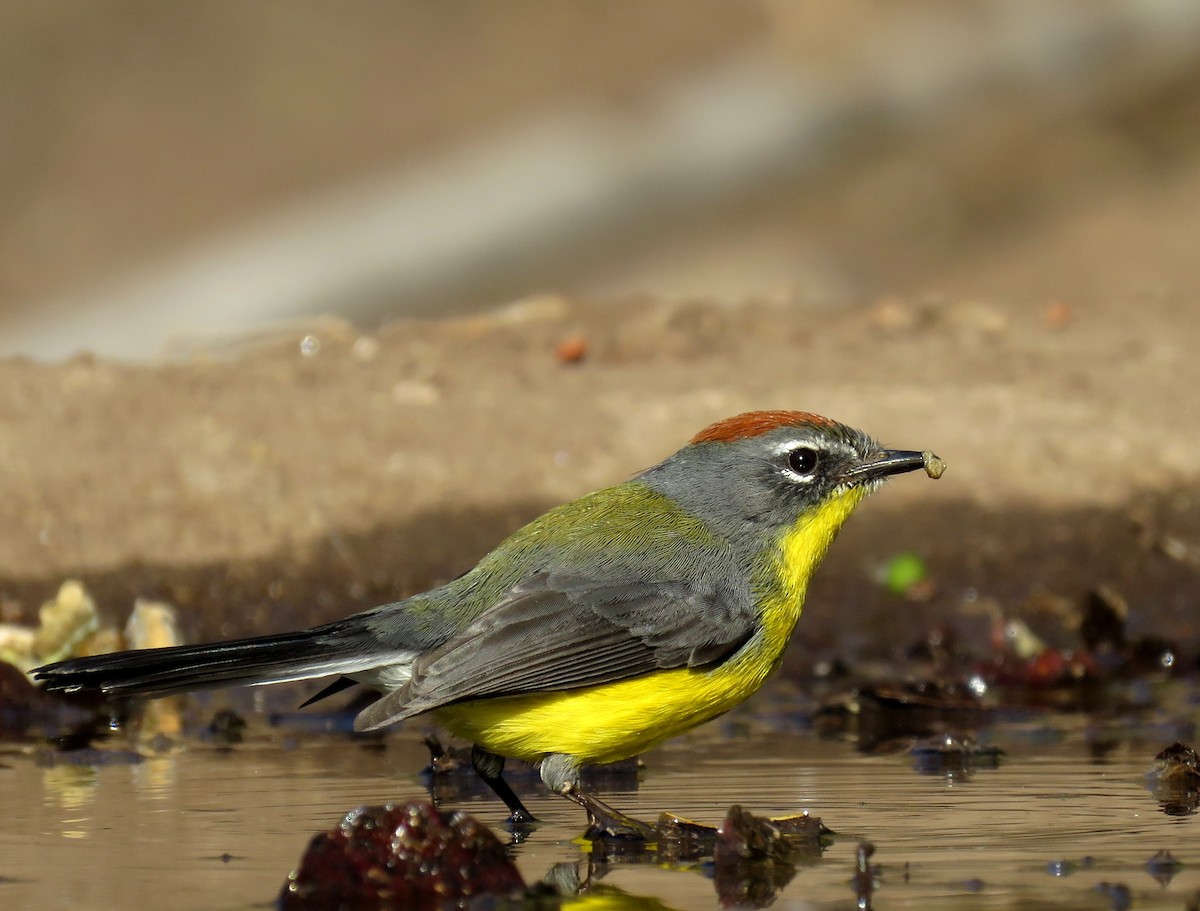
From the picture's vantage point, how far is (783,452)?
18.7 ft

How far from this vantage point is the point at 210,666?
192 inches

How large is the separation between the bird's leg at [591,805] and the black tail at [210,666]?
0.57m

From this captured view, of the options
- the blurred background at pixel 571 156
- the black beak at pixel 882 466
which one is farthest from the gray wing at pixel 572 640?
the blurred background at pixel 571 156

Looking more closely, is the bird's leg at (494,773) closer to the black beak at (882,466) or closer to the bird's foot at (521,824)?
the bird's foot at (521,824)

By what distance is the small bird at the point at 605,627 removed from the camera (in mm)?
4887

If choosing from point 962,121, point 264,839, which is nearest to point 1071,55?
point 962,121

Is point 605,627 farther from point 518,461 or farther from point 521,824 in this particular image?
point 518,461

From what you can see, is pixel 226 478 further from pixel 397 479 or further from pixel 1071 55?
pixel 1071 55

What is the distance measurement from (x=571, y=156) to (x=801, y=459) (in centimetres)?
878

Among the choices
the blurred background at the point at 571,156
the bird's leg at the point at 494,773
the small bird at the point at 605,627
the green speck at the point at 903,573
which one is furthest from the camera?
the blurred background at the point at 571,156

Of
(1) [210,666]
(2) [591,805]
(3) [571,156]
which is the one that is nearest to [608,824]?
(2) [591,805]

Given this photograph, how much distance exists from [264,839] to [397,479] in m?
3.56

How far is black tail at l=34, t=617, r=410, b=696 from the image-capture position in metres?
4.78

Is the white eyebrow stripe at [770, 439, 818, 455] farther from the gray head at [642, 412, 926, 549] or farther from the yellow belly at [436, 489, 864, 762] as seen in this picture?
the yellow belly at [436, 489, 864, 762]
